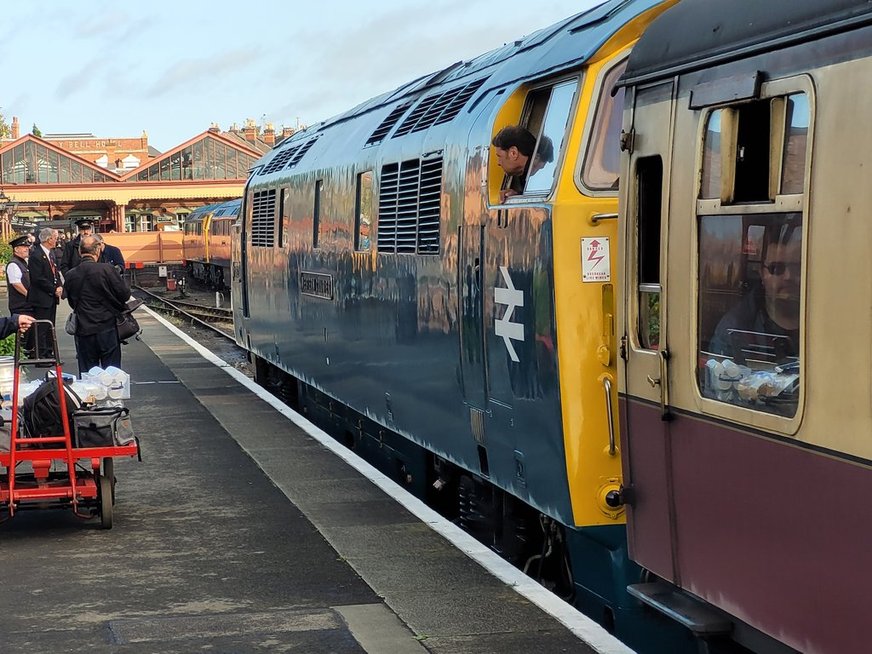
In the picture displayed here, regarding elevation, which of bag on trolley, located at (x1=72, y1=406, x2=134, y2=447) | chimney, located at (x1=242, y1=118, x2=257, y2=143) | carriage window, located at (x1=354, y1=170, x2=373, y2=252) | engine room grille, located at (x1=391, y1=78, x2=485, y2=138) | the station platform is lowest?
the station platform

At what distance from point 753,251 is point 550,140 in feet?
6.84

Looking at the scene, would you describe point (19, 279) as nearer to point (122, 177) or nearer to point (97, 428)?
point (97, 428)

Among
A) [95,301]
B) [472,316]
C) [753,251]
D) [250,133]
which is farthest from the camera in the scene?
[250,133]

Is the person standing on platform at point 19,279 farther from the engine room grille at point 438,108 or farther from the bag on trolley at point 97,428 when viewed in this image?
the bag on trolley at point 97,428

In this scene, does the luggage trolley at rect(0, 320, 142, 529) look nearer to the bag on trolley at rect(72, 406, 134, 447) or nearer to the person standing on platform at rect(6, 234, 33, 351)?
the bag on trolley at rect(72, 406, 134, 447)

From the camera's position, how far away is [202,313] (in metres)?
Result: 35.7

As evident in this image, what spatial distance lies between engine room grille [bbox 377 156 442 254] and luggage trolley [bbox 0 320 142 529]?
208 cm

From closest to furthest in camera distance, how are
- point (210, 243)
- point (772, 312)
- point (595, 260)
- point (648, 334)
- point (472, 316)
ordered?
1. point (772, 312)
2. point (648, 334)
3. point (595, 260)
4. point (472, 316)
5. point (210, 243)

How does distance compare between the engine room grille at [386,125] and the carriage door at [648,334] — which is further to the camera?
the engine room grille at [386,125]

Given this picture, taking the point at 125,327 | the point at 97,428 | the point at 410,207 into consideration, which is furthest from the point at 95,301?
the point at 410,207

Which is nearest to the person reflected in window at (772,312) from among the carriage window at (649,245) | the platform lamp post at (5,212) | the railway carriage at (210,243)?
the carriage window at (649,245)

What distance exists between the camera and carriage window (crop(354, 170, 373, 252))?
31.7 feet

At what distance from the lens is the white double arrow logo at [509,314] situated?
6.24 meters

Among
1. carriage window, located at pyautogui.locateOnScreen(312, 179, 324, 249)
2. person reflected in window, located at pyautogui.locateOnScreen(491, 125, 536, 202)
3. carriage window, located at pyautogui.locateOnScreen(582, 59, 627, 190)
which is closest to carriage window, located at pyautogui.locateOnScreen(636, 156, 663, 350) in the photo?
carriage window, located at pyautogui.locateOnScreen(582, 59, 627, 190)
